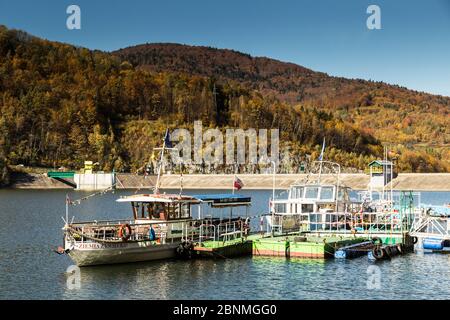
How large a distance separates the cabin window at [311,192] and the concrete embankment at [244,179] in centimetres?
10750

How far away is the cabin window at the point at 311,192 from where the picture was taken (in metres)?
58.6

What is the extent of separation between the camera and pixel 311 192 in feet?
193

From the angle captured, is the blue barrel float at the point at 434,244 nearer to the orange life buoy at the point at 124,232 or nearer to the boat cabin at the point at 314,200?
the boat cabin at the point at 314,200

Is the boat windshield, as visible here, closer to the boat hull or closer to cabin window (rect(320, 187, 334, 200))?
the boat hull

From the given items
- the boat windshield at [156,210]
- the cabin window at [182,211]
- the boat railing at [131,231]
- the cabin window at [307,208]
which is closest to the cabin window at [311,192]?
the cabin window at [307,208]

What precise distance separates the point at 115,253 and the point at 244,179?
508 feet

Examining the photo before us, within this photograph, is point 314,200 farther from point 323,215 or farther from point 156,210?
point 156,210

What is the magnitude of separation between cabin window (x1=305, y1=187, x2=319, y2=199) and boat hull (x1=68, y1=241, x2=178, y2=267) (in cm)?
1648

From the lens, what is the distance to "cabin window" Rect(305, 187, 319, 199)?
192ft

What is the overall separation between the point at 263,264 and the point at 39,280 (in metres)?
14.4
